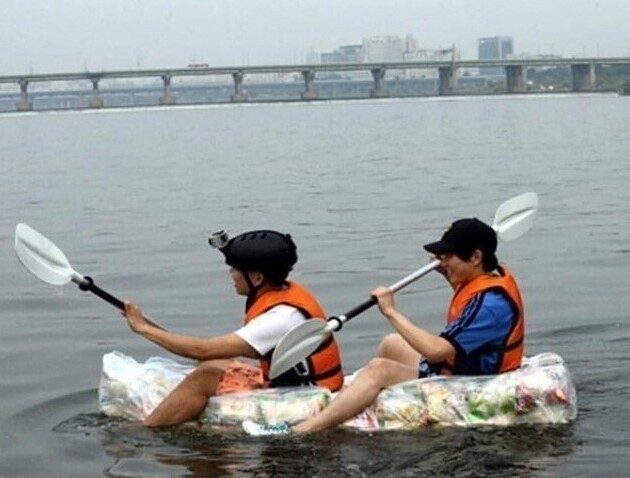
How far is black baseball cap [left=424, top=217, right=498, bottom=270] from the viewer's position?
7.98m

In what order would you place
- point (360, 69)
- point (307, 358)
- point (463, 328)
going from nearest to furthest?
point (463, 328)
point (307, 358)
point (360, 69)

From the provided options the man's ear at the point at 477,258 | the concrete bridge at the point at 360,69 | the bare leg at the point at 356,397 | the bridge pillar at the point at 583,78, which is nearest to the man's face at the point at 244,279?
the bare leg at the point at 356,397

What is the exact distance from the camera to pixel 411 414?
820 centimetres

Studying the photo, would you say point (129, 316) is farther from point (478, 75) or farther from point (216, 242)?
point (478, 75)

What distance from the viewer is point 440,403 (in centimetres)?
818

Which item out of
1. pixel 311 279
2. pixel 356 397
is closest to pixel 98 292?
pixel 356 397

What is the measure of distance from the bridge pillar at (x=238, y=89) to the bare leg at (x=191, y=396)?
337ft

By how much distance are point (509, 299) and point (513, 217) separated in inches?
65.7

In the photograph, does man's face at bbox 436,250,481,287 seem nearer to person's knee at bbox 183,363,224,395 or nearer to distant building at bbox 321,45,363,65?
person's knee at bbox 183,363,224,395

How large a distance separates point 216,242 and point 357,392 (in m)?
1.16

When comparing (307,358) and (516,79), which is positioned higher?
(307,358)

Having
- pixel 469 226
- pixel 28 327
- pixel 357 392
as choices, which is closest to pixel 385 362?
pixel 357 392

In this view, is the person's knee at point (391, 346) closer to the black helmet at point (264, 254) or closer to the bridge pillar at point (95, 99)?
the black helmet at point (264, 254)

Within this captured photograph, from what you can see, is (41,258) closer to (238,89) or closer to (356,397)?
(356,397)
